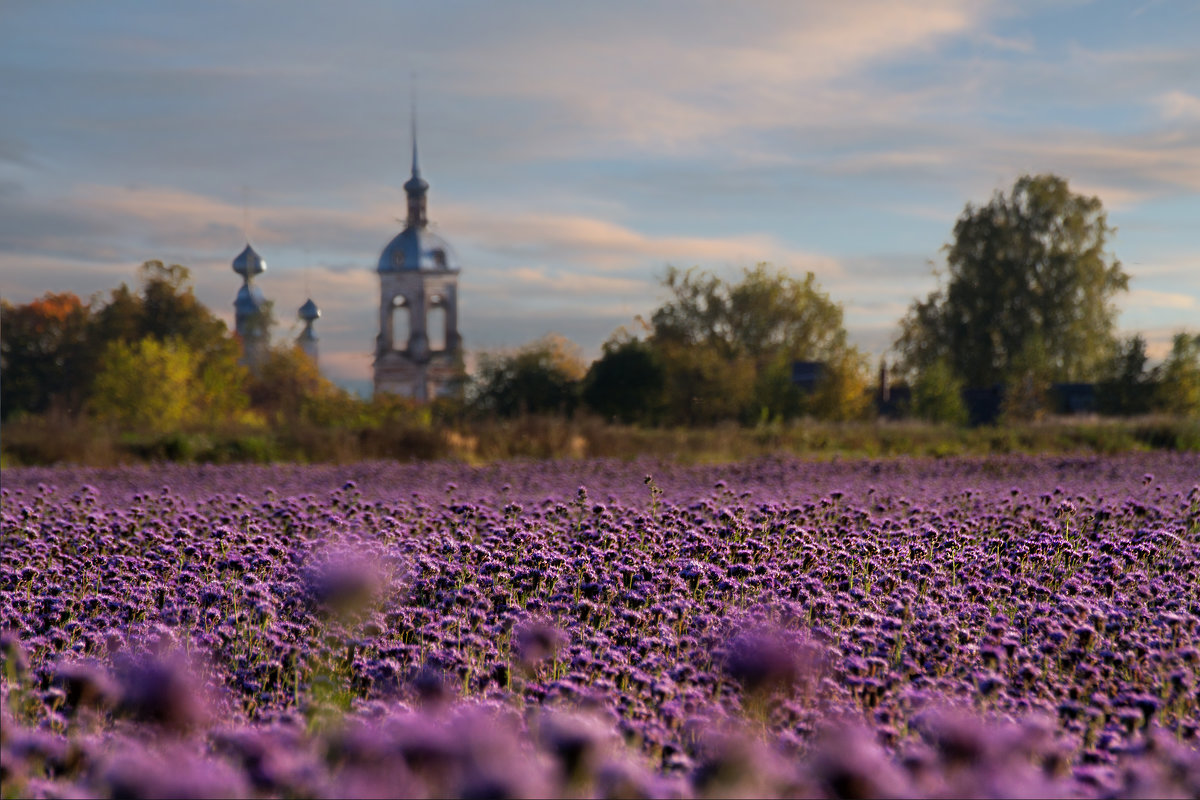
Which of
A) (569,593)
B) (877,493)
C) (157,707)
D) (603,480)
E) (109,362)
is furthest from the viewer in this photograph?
(109,362)

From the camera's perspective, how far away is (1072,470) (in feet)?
53.5

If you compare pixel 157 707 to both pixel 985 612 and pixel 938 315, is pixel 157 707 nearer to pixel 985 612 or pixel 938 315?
pixel 985 612

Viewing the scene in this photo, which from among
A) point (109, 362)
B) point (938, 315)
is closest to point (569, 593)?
point (109, 362)

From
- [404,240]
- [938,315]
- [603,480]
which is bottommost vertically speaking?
[603,480]

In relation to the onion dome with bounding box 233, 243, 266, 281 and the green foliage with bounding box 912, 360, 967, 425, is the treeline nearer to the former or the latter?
the green foliage with bounding box 912, 360, 967, 425

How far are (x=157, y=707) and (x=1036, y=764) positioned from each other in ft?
7.34

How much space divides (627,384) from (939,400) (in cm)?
1343

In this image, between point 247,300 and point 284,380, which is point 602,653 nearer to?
point 284,380

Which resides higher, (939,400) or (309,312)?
(309,312)

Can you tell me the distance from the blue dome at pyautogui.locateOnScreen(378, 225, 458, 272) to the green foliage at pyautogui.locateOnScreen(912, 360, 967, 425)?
5607 cm

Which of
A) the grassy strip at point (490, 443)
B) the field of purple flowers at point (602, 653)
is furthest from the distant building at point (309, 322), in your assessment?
the field of purple flowers at point (602, 653)

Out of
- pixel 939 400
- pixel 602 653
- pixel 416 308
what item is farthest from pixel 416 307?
pixel 602 653

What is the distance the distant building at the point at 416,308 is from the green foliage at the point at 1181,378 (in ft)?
184

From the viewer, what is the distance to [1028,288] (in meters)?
60.1
